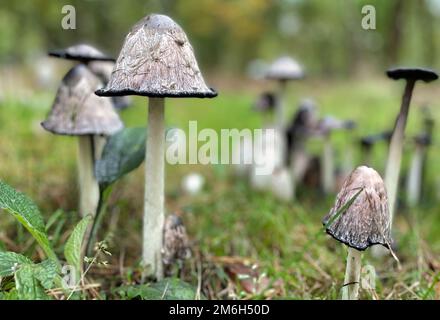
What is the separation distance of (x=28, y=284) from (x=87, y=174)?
2.98 ft

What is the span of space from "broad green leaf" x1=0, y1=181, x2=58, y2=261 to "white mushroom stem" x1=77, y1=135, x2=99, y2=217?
22.1 inches

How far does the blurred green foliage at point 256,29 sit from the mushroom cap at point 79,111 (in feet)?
29.6

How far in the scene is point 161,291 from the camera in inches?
68.0

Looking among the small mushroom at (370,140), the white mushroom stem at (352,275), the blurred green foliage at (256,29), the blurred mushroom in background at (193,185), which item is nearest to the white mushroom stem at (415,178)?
the small mushroom at (370,140)

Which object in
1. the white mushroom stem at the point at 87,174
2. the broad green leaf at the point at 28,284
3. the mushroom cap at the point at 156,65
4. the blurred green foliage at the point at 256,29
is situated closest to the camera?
the broad green leaf at the point at 28,284

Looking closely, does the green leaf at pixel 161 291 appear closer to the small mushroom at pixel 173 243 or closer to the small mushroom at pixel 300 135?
the small mushroom at pixel 173 243

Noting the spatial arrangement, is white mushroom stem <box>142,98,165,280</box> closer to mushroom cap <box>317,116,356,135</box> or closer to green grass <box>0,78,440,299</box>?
green grass <box>0,78,440,299</box>

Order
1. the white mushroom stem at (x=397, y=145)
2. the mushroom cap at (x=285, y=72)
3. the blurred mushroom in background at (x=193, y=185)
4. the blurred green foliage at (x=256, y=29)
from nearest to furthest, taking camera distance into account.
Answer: the white mushroom stem at (x=397, y=145) < the mushroom cap at (x=285, y=72) < the blurred mushroom in background at (x=193, y=185) < the blurred green foliage at (x=256, y=29)

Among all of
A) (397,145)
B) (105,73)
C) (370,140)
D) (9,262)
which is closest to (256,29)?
(370,140)

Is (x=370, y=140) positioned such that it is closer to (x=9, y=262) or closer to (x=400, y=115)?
(x=400, y=115)

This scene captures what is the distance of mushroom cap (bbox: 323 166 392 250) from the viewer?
1.47 meters

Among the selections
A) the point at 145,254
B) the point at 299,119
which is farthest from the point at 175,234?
the point at 299,119

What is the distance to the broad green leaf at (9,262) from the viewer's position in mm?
1474

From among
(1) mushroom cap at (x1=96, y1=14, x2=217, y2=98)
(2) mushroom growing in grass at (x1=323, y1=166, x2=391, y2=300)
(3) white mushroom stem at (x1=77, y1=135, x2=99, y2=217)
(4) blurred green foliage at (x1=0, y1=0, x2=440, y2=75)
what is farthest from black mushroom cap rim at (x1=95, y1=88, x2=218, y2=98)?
(4) blurred green foliage at (x1=0, y1=0, x2=440, y2=75)
